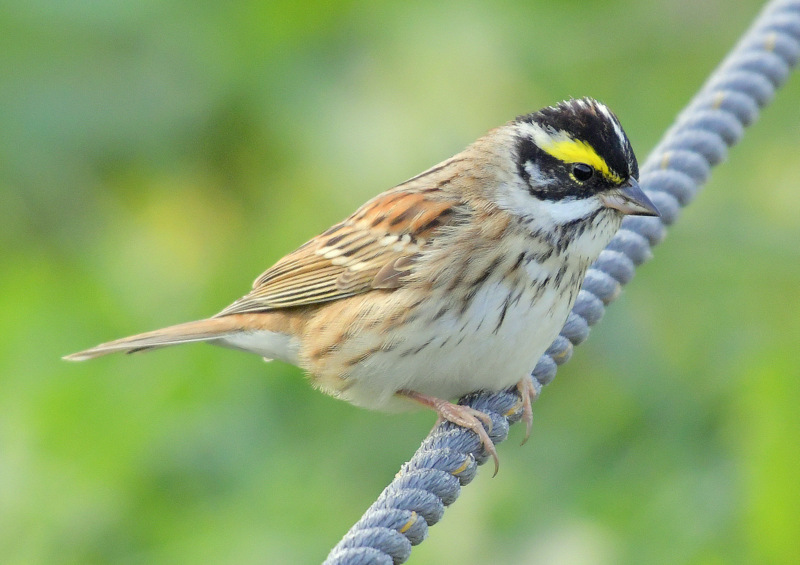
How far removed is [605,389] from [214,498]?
1424mm

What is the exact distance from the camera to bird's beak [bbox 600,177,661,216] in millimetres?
3230

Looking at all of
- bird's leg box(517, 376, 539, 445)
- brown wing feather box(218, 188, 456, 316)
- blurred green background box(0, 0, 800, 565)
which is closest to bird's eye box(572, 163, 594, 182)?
brown wing feather box(218, 188, 456, 316)

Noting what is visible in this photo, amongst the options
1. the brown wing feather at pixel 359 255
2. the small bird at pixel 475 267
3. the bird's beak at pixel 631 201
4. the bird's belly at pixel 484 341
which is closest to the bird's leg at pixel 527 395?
the small bird at pixel 475 267

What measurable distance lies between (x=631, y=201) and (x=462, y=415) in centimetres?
64

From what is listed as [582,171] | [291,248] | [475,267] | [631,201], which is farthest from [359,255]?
[291,248]

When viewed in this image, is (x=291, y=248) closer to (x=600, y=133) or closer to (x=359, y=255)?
(x=359, y=255)

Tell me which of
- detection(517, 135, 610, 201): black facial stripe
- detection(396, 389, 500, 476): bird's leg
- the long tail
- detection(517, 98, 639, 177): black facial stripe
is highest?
detection(517, 98, 639, 177): black facial stripe

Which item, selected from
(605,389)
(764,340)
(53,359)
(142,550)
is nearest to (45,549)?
(142,550)

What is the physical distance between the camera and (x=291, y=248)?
16.3 ft

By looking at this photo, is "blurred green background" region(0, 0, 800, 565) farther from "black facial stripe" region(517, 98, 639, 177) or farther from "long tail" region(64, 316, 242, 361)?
"black facial stripe" region(517, 98, 639, 177)

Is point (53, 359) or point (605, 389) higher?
point (605, 389)

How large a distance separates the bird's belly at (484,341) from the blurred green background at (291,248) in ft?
2.48

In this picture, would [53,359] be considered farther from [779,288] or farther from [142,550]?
[779,288]

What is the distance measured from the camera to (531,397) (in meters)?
3.62
